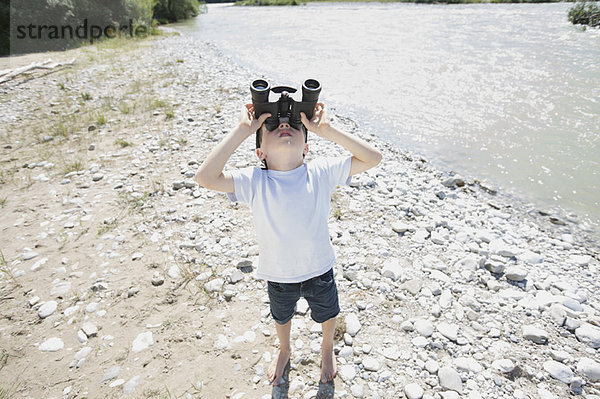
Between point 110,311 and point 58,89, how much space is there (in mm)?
13320

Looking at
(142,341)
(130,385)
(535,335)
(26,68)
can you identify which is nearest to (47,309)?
(142,341)

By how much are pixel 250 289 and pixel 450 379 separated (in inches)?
96.7

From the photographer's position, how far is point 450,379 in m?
3.39

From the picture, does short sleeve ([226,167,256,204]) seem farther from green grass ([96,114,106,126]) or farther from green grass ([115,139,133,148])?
green grass ([96,114,106,126])

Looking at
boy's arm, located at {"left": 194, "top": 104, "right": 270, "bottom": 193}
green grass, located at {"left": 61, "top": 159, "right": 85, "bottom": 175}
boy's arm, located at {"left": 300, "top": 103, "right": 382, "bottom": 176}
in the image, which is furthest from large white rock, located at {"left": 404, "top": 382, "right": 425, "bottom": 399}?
green grass, located at {"left": 61, "top": 159, "right": 85, "bottom": 175}

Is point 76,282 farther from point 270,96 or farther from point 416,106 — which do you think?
point 416,106

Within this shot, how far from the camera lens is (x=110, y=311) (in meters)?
4.29

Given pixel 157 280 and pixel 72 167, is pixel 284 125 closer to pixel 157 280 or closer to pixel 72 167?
pixel 157 280

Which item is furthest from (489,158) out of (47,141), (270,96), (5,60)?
(5,60)

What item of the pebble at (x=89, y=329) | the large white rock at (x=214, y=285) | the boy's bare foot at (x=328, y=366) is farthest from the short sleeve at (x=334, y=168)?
the pebble at (x=89, y=329)

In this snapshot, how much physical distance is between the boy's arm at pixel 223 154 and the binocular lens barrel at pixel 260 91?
12cm

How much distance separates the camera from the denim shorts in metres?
2.85

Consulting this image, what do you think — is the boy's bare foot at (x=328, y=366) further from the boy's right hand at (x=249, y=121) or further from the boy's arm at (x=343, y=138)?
the boy's right hand at (x=249, y=121)

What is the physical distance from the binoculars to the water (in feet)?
21.1
